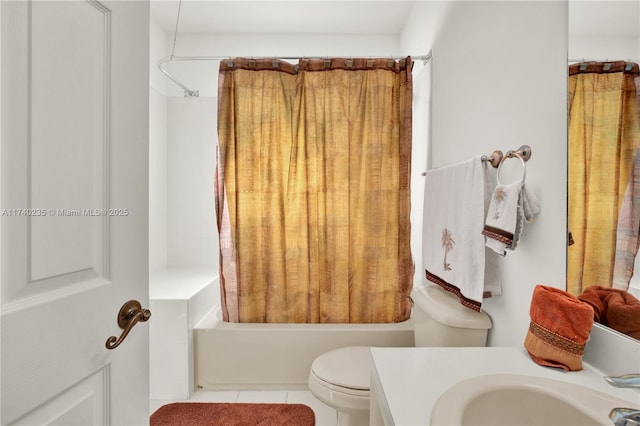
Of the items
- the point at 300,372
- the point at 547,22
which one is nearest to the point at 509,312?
the point at 547,22

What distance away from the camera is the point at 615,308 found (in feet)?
2.56

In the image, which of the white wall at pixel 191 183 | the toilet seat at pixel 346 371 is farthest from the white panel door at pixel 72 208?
the white wall at pixel 191 183

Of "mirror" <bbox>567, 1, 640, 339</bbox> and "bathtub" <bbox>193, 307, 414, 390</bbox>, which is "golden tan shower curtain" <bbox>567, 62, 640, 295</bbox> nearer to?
"mirror" <bbox>567, 1, 640, 339</bbox>

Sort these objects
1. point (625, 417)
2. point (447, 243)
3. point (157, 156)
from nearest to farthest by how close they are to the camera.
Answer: point (625, 417) < point (447, 243) < point (157, 156)

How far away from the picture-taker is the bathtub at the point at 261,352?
197 centimetres

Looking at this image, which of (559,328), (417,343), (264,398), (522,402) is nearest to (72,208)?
(522,402)

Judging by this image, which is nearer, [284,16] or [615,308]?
[615,308]

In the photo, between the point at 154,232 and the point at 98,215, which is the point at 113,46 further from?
the point at 154,232

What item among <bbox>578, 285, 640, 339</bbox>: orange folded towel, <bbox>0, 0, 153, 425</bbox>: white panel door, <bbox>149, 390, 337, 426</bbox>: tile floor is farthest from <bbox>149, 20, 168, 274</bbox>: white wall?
<bbox>578, 285, 640, 339</bbox>: orange folded towel

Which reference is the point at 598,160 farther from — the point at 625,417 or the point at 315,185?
the point at 315,185

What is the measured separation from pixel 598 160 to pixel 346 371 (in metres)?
1.25

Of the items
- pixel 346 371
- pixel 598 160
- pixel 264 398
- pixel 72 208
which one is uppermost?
pixel 598 160

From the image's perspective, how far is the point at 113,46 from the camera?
29.3 inches

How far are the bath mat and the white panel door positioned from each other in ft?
3.48
